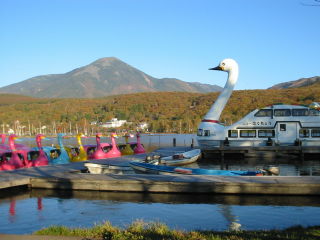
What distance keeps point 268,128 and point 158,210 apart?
961 inches

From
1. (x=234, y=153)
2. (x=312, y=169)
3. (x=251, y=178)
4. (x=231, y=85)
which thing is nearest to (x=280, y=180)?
(x=251, y=178)

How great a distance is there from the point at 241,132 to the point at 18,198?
984 inches

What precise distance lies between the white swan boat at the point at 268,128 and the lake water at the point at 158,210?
761 inches

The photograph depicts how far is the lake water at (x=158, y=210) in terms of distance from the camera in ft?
43.9

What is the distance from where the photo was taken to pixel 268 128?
37.2 meters

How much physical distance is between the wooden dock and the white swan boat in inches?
677

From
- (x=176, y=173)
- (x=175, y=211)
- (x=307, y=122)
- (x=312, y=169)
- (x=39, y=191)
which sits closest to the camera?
(x=175, y=211)

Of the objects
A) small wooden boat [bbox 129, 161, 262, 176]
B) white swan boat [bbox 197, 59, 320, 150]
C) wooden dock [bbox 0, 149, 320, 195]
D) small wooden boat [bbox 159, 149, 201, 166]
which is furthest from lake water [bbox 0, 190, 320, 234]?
white swan boat [bbox 197, 59, 320, 150]

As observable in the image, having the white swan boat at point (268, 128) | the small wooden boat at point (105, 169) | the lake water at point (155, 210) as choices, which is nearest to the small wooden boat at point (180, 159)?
the white swan boat at point (268, 128)

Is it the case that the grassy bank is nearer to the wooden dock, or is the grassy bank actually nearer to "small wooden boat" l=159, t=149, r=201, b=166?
the wooden dock

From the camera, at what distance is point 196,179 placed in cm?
1916

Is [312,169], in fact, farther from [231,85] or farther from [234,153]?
[231,85]

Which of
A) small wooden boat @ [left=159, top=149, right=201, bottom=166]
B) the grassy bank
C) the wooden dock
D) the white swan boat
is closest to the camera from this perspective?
the grassy bank

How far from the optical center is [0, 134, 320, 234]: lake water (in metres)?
13.4
